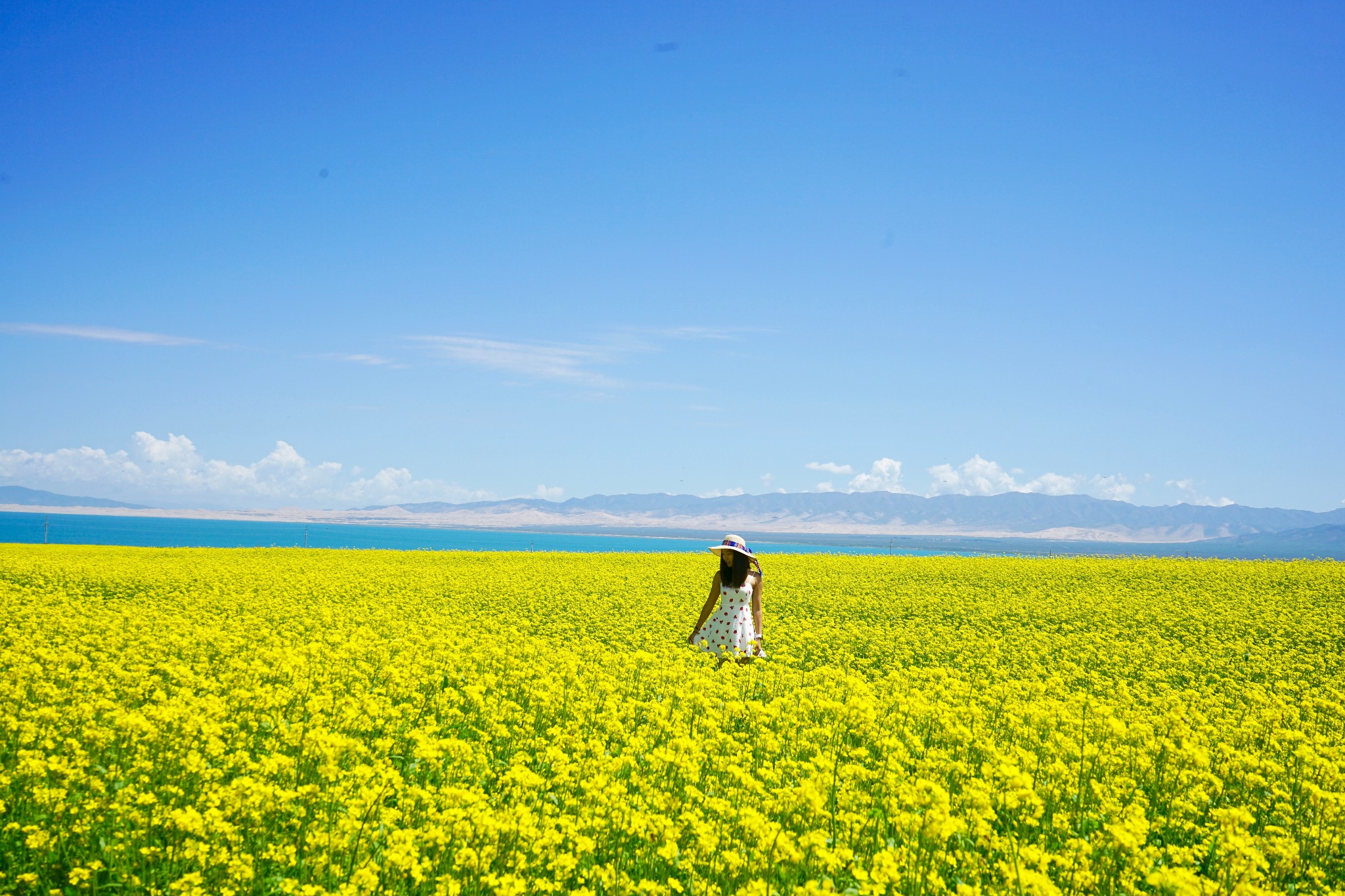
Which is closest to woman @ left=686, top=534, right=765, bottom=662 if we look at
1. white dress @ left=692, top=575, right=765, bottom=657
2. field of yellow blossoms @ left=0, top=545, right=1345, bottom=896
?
white dress @ left=692, top=575, right=765, bottom=657

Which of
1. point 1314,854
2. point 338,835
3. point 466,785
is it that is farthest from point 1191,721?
point 338,835

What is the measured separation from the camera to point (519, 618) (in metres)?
17.2

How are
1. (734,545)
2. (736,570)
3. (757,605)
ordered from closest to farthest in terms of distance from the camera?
1. (734,545)
2. (736,570)
3. (757,605)

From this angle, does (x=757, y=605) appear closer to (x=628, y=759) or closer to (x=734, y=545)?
(x=734, y=545)

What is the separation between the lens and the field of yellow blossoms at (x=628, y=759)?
16.0 ft

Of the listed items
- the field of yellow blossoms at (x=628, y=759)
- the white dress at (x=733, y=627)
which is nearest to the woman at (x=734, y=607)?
the white dress at (x=733, y=627)

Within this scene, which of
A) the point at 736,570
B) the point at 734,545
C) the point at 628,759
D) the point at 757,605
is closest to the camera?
the point at 628,759

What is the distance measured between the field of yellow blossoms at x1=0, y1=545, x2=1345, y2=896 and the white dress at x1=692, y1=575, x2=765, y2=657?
382 mm

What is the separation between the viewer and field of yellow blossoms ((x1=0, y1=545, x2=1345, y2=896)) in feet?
16.0

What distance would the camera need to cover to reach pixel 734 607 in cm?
1148

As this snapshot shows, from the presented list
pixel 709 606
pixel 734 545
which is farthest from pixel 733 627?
pixel 734 545

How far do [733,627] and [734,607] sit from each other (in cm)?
29

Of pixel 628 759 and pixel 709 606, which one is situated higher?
pixel 709 606

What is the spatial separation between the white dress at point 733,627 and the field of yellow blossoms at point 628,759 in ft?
1.25
